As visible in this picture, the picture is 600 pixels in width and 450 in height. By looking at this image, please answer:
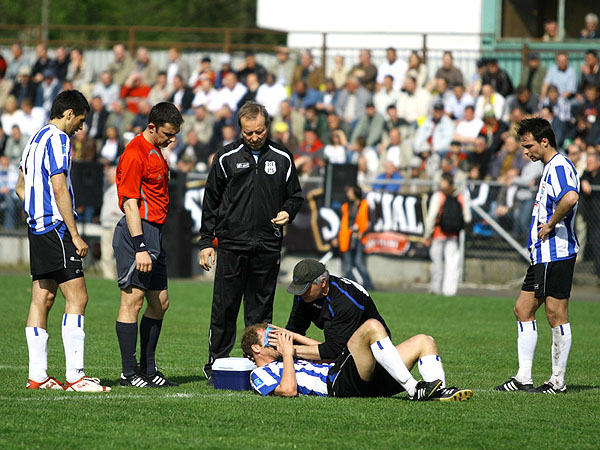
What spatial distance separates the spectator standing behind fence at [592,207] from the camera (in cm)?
1928

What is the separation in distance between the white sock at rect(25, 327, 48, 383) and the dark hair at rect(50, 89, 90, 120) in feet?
5.71

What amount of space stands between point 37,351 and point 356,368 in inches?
101

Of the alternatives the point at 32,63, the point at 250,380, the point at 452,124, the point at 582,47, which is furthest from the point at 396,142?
the point at 250,380

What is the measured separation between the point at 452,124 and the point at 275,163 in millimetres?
12909

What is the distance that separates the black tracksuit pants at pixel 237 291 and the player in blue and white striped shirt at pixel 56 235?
138cm

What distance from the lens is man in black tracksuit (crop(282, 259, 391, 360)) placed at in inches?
320

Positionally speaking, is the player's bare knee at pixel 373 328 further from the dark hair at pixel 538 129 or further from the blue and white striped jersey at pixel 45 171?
the blue and white striped jersey at pixel 45 171

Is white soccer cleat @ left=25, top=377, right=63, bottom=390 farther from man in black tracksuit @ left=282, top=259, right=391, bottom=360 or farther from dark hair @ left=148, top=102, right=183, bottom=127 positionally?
dark hair @ left=148, top=102, right=183, bottom=127

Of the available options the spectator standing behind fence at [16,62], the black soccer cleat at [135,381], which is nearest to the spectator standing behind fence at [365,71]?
the spectator standing behind fence at [16,62]

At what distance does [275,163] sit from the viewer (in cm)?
937

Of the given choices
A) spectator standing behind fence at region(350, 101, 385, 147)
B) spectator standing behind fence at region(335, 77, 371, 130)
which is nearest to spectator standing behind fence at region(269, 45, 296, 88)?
spectator standing behind fence at region(335, 77, 371, 130)

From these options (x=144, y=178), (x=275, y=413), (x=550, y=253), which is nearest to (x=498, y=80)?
(x=550, y=253)

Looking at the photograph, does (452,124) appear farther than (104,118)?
No

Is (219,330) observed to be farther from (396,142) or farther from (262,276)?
(396,142)
